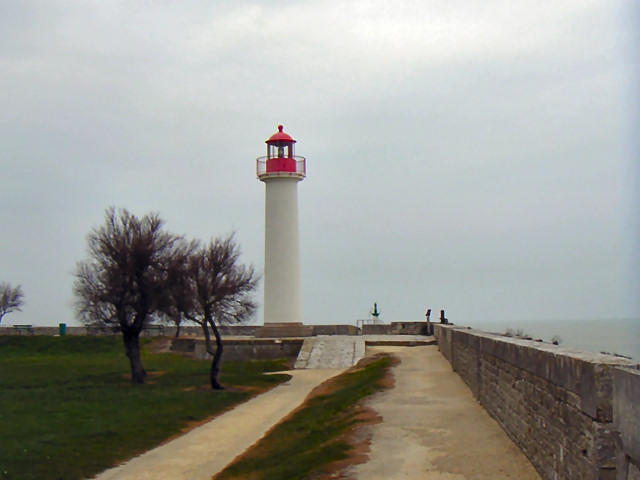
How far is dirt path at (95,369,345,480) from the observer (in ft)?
45.7

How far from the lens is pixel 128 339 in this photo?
2858cm

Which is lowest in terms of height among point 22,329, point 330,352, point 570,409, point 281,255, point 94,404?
point 94,404

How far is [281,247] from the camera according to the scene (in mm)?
36688

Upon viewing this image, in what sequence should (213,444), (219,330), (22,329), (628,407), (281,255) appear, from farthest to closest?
(22,329) → (219,330) → (281,255) → (213,444) → (628,407)

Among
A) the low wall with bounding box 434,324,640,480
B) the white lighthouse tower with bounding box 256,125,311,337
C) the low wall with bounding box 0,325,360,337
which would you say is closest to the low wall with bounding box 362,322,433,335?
the low wall with bounding box 0,325,360,337

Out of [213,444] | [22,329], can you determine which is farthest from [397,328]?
[213,444]

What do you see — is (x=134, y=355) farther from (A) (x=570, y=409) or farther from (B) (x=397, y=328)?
(A) (x=570, y=409)

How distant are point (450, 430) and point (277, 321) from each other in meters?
24.2

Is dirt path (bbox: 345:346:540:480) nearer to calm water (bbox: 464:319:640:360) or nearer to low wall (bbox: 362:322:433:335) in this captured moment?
calm water (bbox: 464:319:640:360)

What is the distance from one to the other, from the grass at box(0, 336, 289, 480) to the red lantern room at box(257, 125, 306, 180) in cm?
955

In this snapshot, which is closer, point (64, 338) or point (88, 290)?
point (88, 290)

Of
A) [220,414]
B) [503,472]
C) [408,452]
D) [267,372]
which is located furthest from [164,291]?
[503,472]

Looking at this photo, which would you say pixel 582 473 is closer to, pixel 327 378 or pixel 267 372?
pixel 327 378

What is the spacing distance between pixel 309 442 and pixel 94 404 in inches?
381
